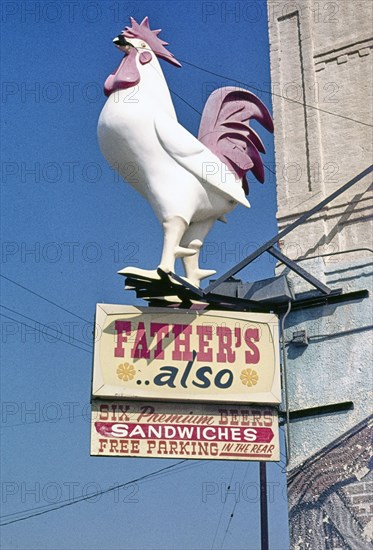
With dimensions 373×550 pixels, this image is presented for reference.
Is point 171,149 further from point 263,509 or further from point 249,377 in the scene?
point 263,509

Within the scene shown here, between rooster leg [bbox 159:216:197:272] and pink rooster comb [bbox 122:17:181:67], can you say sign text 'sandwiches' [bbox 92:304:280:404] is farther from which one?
pink rooster comb [bbox 122:17:181:67]

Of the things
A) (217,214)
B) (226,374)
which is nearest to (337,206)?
(217,214)

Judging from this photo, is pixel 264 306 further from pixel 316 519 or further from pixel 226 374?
pixel 316 519

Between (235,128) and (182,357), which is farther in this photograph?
(235,128)

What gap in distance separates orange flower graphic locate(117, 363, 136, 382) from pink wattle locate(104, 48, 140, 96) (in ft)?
11.1

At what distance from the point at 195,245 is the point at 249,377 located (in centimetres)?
180

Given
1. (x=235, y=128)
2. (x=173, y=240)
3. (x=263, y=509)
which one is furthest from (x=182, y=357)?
(x=235, y=128)

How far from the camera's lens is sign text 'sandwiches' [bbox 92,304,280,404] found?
12.6m

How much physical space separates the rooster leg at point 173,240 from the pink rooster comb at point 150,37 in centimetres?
216

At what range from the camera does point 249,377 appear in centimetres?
1285

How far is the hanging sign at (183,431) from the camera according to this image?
40.6 feet

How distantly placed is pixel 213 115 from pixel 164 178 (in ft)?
4.09

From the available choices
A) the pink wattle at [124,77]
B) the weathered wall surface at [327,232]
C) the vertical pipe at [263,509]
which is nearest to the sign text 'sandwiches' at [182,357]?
the weathered wall surface at [327,232]

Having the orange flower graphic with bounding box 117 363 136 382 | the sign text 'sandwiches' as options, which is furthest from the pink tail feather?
the orange flower graphic with bounding box 117 363 136 382
